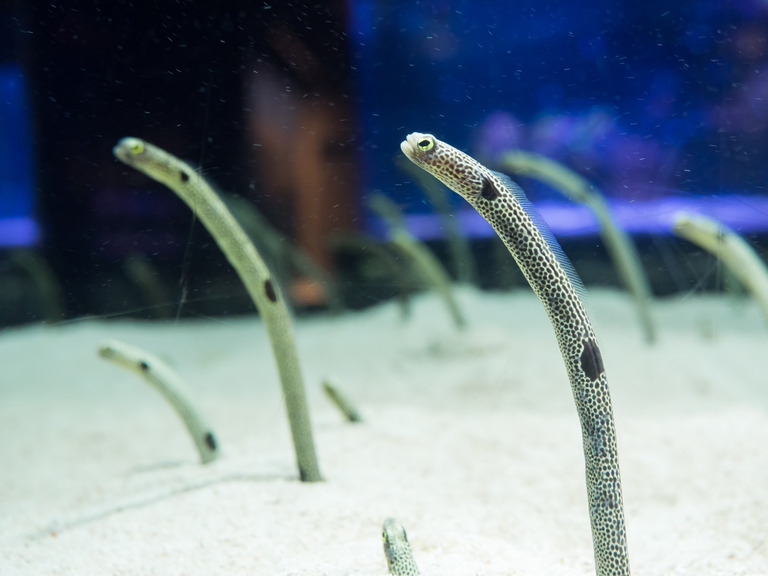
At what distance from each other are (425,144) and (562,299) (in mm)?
492

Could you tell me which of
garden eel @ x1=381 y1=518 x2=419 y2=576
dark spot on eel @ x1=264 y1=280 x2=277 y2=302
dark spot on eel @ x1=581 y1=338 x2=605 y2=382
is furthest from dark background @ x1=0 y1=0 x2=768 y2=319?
garden eel @ x1=381 y1=518 x2=419 y2=576

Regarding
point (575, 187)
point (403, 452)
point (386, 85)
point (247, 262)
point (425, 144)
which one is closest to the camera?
point (425, 144)

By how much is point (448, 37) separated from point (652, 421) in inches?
94.9

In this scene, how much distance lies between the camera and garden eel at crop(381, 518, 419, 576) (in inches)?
61.9

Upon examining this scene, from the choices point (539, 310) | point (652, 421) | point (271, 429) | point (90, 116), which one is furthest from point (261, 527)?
point (539, 310)

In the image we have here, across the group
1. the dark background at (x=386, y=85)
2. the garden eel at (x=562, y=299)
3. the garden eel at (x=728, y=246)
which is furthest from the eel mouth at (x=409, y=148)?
the garden eel at (x=728, y=246)

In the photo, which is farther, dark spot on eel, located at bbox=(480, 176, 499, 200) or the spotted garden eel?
the spotted garden eel

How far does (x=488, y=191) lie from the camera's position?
139cm

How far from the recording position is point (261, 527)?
2.08 meters

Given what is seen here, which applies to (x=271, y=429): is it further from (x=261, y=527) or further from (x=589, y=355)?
(x=589, y=355)

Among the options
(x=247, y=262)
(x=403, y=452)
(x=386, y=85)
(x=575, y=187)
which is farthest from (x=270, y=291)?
(x=575, y=187)

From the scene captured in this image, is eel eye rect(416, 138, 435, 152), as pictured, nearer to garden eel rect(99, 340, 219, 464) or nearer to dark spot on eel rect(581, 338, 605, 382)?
dark spot on eel rect(581, 338, 605, 382)

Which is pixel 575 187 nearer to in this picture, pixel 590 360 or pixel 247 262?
pixel 247 262

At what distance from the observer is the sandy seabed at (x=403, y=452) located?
1996 mm
